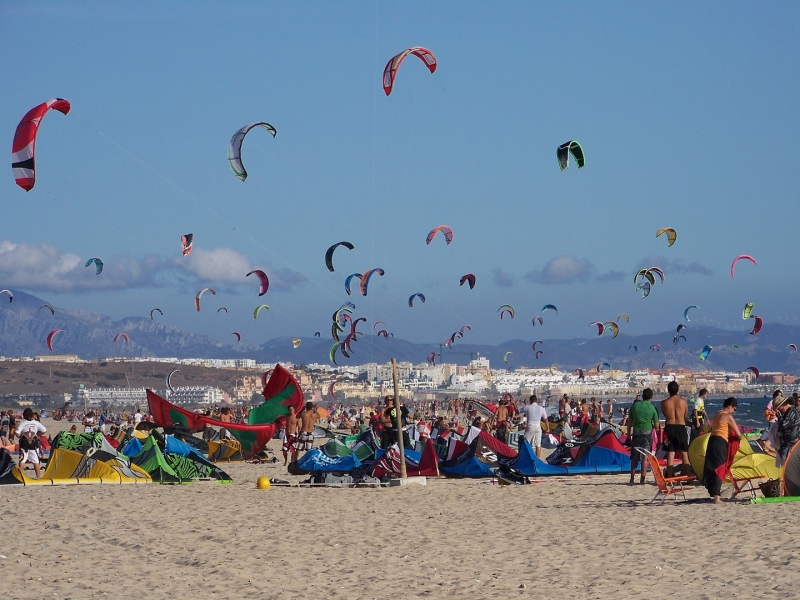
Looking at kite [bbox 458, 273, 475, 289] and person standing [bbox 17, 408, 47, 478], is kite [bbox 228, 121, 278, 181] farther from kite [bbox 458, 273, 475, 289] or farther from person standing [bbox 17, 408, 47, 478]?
kite [bbox 458, 273, 475, 289]

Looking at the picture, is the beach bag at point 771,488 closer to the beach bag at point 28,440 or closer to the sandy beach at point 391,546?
the sandy beach at point 391,546

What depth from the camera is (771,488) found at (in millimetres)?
8906

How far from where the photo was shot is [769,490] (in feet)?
29.2

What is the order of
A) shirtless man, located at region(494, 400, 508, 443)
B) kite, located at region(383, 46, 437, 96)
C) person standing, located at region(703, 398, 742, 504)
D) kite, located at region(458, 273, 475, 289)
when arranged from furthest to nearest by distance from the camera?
kite, located at region(458, 273, 475, 289), shirtless man, located at region(494, 400, 508, 443), kite, located at region(383, 46, 437, 96), person standing, located at region(703, 398, 742, 504)

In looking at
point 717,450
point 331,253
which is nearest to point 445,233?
point 331,253

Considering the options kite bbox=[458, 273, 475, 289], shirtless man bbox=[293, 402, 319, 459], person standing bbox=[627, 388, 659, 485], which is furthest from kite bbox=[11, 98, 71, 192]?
kite bbox=[458, 273, 475, 289]

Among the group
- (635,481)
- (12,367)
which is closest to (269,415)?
(635,481)

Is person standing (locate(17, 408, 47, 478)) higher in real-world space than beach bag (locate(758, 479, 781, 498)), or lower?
higher

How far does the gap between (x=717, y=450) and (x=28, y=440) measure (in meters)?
9.19

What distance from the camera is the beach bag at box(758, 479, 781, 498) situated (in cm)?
888

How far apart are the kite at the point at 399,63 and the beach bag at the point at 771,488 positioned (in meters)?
6.59

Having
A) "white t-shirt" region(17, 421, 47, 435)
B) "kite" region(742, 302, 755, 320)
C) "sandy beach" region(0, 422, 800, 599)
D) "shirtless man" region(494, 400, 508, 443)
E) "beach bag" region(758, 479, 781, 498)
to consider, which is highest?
"kite" region(742, 302, 755, 320)

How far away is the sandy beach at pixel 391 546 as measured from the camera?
19.5 feet

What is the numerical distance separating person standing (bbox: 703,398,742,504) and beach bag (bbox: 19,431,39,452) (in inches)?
352
